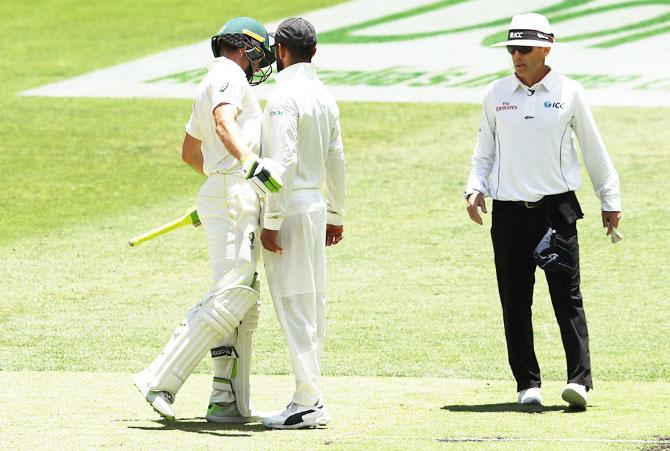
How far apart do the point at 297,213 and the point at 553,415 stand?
57.7 inches

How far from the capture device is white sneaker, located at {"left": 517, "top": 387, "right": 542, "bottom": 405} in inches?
266

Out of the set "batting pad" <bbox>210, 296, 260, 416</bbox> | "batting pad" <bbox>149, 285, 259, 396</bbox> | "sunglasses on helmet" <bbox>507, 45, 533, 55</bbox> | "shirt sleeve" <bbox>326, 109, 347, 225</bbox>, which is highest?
"sunglasses on helmet" <bbox>507, 45, 533, 55</bbox>

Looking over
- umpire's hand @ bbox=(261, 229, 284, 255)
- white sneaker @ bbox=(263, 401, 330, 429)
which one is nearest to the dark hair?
umpire's hand @ bbox=(261, 229, 284, 255)

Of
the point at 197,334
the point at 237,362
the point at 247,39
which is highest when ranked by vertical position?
the point at 247,39

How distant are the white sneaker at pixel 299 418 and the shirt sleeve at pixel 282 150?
798 millimetres

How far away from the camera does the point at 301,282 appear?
629cm

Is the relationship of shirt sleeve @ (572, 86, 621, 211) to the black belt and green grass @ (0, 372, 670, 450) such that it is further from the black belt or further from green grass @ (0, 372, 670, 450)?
green grass @ (0, 372, 670, 450)

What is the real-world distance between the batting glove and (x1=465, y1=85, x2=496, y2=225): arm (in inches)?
51.2

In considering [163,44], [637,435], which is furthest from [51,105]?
[637,435]

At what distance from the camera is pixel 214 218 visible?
6.44 meters

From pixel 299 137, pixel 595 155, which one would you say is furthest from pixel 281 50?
pixel 595 155

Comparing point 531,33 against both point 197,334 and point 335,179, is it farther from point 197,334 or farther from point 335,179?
point 197,334

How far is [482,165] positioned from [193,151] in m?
1.37

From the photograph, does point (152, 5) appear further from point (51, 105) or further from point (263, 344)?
point (263, 344)
